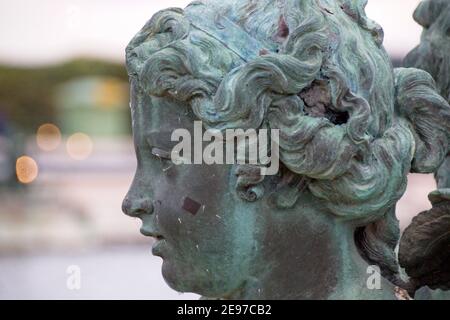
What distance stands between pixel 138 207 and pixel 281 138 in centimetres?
42

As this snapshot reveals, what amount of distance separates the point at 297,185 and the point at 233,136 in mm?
212

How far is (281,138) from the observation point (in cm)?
269

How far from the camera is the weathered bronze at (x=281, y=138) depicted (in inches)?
106

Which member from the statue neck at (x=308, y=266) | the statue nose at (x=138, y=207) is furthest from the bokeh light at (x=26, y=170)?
the statue neck at (x=308, y=266)

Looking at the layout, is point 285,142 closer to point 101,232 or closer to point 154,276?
point 154,276

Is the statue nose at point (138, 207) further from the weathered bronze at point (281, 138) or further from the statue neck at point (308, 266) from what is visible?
the statue neck at point (308, 266)

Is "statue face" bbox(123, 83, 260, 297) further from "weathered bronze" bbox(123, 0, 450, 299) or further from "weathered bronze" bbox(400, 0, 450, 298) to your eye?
"weathered bronze" bbox(400, 0, 450, 298)

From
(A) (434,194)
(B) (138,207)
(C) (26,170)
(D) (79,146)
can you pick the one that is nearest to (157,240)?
(B) (138,207)

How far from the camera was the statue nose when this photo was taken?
2840 millimetres

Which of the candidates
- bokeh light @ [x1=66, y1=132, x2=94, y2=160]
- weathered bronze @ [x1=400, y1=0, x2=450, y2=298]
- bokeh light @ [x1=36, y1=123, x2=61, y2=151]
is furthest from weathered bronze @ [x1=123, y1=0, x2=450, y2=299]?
bokeh light @ [x1=36, y1=123, x2=61, y2=151]

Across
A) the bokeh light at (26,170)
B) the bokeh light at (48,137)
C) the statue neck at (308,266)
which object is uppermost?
the statue neck at (308,266)

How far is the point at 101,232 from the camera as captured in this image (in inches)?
508
